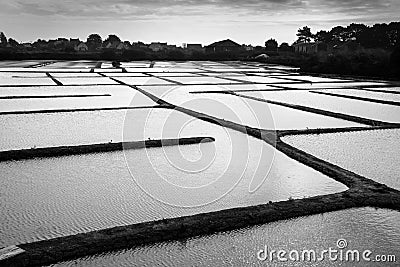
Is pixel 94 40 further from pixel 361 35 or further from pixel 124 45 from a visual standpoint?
pixel 361 35

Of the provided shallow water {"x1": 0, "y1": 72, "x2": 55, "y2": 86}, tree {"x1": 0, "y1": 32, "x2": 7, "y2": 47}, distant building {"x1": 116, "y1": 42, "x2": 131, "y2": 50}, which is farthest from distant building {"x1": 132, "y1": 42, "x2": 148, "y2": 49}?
shallow water {"x1": 0, "y1": 72, "x2": 55, "y2": 86}

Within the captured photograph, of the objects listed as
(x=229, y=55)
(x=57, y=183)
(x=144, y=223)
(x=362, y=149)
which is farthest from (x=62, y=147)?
(x=229, y=55)

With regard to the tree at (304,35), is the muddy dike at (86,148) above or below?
below

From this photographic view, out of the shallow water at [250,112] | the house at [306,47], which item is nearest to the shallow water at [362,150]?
the shallow water at [250,112]

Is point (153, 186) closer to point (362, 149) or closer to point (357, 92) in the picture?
point (362, 149)

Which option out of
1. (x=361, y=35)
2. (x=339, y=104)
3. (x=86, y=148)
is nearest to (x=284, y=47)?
(x=361, y=35)

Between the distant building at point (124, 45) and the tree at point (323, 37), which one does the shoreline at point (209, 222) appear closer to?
the tree at point (323, 37)
